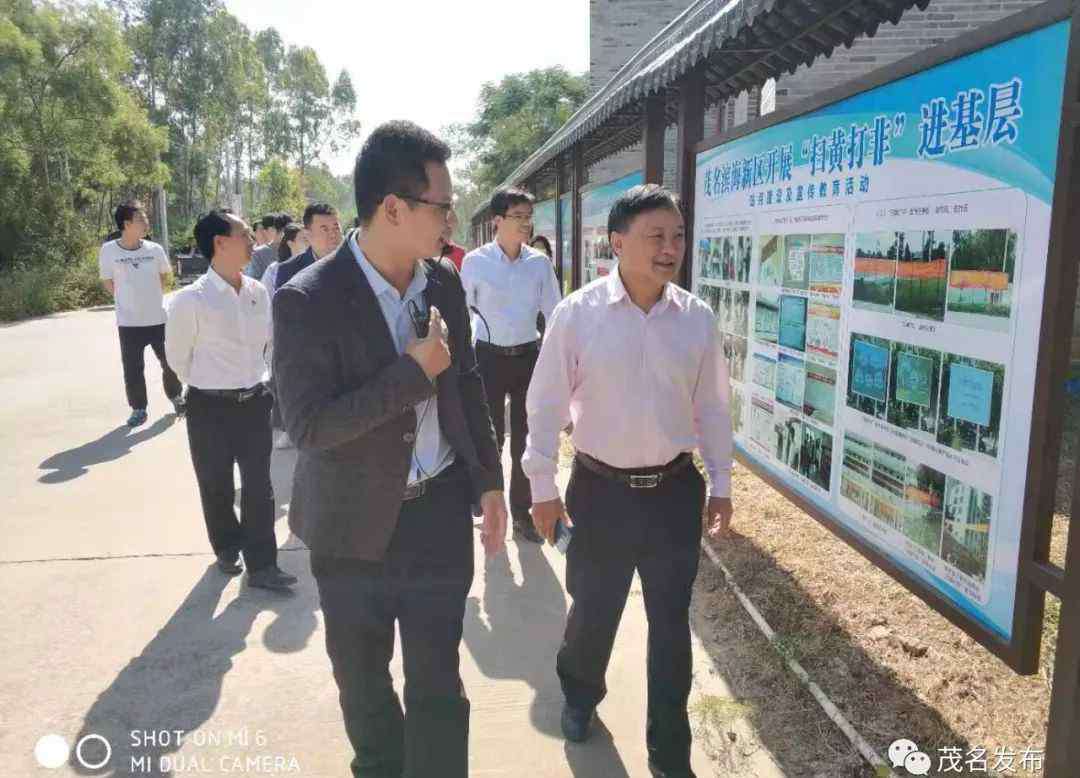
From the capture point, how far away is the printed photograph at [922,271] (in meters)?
2.36

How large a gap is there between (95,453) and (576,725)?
210 inches

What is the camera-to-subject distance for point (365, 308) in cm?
192

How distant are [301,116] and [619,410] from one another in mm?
60812

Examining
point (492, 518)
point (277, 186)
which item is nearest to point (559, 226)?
A: point (492, 518)

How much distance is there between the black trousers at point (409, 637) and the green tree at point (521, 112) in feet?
82.6

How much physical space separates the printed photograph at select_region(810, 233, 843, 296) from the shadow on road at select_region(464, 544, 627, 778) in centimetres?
177

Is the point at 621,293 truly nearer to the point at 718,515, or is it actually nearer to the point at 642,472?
the point at 642,472

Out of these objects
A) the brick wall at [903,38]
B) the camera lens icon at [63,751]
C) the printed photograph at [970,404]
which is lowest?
the camera lens icon at [63,751]

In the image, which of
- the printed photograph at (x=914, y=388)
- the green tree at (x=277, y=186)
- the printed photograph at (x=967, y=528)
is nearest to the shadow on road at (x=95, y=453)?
the printed photograph at (x=914, y=388)

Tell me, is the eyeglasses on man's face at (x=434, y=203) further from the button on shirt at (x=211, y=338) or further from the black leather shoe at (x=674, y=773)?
the button on shirt at (x=211, y=338)

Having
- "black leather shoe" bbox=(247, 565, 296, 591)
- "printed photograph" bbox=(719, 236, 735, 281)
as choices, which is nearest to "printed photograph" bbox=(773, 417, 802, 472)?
"printed photograph" bbox=(719, 236, 735, 281)

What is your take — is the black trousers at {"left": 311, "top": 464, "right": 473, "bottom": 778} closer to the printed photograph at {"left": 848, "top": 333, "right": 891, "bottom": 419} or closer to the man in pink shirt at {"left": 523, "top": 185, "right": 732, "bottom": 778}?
the man in pink shirt at {"left": 523, "top": 185, "right": 732, "bottom": 778}

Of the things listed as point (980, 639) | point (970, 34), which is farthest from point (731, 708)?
point (970, 34)

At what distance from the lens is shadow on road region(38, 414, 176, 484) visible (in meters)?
5.92
